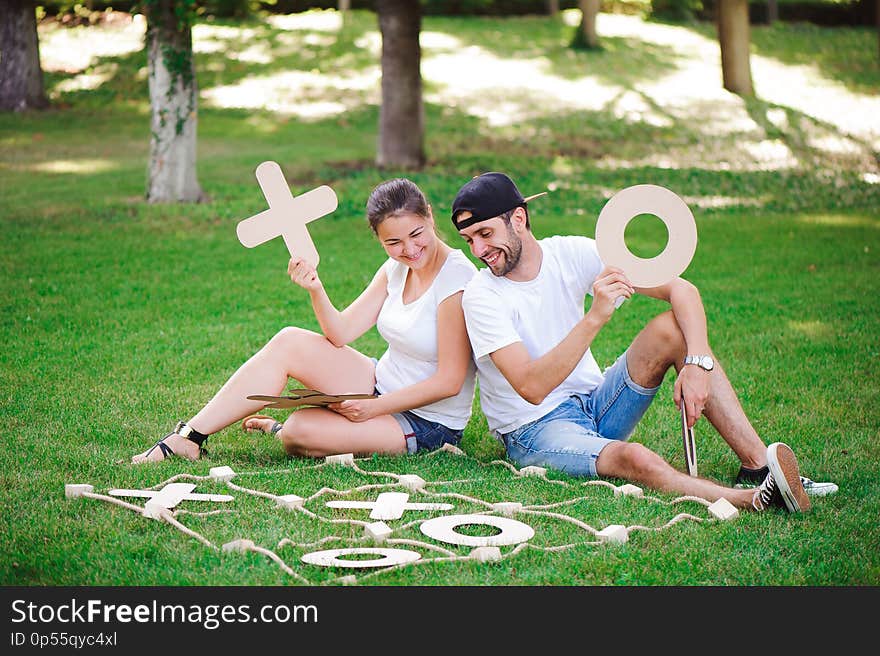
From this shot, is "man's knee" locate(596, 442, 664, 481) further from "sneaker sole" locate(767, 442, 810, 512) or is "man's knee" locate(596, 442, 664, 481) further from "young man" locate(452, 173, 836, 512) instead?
"sneaker sole" locate(767, 442, 810, 512)

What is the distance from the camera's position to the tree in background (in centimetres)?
2586

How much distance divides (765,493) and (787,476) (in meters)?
0.12

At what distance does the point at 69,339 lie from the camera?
288 inches

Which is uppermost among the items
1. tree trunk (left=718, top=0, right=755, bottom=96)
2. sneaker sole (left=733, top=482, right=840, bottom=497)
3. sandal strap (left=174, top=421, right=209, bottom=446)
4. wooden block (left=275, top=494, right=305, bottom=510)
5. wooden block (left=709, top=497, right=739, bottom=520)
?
wooden block (left=709, top=497, right=739, bottom=520)

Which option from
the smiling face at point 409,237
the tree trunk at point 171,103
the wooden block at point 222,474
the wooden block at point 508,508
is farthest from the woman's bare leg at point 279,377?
the tree trunk at point 171,103

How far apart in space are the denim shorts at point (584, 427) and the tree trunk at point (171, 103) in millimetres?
8163

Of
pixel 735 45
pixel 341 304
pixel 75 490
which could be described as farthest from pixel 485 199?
pixel 735 45

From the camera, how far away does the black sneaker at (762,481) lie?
4.56 m

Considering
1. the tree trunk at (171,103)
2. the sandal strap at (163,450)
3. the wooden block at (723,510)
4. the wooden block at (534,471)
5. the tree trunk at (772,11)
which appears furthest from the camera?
the tree trunk at (772,11)

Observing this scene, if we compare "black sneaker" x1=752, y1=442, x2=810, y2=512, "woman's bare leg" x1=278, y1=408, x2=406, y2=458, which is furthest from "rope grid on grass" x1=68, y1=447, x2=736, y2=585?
"black sneaker" x1=752, y1=442, x2=810, y2=512

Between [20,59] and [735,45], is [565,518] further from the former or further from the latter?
[735,45]

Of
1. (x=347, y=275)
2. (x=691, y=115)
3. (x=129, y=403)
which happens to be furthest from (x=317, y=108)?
(x=129, y=403)

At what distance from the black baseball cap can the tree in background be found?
22.4 m

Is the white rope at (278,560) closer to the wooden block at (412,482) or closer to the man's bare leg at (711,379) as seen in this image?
the wooden block at (412,482)
